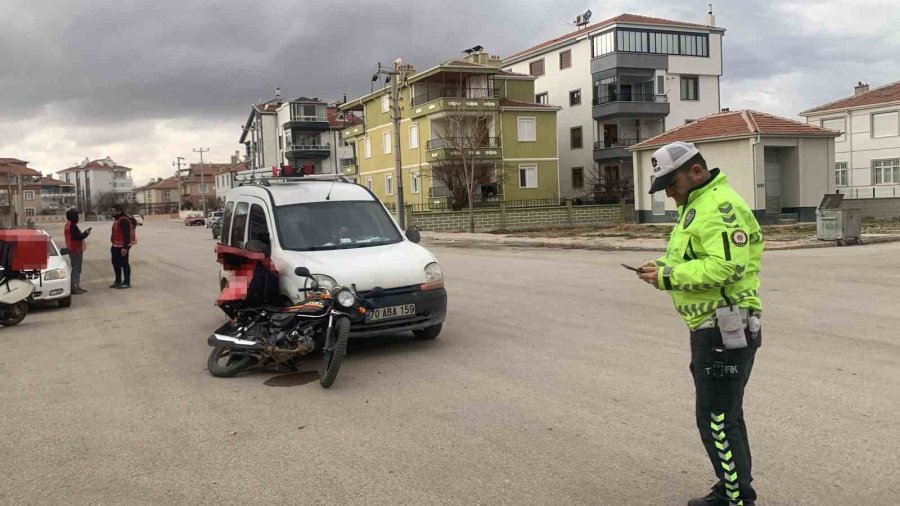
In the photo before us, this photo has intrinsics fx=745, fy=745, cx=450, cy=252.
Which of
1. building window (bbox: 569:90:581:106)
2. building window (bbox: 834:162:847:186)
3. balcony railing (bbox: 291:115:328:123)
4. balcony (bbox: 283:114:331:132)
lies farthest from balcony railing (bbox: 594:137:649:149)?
balcony railing (bbox: 291:115:328:123)

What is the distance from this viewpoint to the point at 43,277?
40.8 feet

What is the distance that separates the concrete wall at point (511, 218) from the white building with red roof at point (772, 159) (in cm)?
841

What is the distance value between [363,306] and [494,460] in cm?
267

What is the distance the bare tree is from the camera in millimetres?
43594

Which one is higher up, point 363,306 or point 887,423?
point 363,306

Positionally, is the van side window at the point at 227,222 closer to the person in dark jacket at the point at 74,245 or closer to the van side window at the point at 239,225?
the van side window at the point at 239,225

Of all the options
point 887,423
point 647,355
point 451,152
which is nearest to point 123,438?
point 647,355

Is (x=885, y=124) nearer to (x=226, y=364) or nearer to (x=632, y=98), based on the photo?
(x=632, y=98)

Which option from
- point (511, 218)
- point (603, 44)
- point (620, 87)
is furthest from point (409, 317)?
point (603, 44)

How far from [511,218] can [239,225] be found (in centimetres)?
3181

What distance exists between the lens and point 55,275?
12.6 metres

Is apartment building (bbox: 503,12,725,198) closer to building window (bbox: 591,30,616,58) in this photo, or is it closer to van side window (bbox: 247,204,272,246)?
building window (bbox: 591,30,616,58)

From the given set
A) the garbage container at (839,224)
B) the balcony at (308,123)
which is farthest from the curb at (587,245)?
the balcony at (308,123)

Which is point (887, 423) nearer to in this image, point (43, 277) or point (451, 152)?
point (43, 277)
